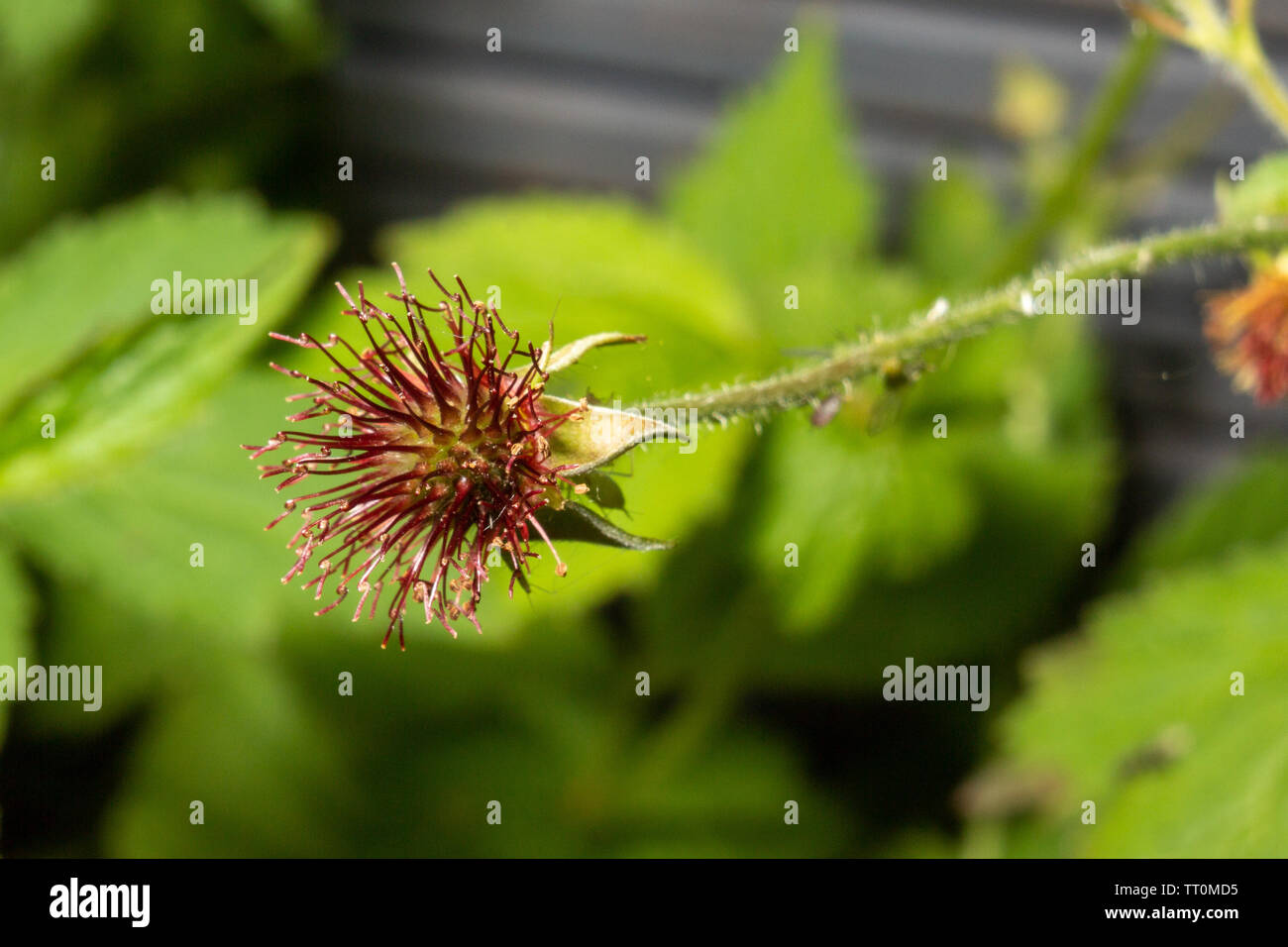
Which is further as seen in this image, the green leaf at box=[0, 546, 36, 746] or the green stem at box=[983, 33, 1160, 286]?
the green stem at box=[983, 33, 1160, 286]

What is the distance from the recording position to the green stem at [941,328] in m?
0.70

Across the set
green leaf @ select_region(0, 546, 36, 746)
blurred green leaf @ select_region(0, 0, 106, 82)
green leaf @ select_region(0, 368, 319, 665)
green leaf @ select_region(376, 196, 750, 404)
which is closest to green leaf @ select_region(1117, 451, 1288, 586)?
green leaf @ select_region(376, 196, 750, 404)

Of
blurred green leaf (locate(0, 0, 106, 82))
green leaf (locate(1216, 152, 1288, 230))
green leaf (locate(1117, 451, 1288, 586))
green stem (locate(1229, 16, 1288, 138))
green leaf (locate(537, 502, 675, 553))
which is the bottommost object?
green leaf (locate(537, 502, 675, 553))

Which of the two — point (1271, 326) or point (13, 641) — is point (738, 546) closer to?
point (1271, 326)

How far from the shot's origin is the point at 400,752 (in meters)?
2.31

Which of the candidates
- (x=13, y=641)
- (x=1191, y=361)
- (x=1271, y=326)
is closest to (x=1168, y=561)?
(x=1191, y=361)

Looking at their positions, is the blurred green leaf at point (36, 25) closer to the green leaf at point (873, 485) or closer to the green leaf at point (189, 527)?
the green leaf at point (189, 527)

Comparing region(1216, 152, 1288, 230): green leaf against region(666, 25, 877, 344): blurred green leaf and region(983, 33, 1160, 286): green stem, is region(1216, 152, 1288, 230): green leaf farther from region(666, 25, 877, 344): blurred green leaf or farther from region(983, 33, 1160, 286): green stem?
region(666, 25, 877, 344): blurred green leaf

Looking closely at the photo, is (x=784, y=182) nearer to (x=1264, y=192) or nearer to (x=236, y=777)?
(x=1264, y=192)

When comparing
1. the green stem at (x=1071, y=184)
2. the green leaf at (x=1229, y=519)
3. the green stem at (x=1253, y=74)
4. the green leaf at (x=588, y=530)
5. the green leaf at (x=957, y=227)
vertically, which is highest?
the green leaf at (x=957, y=227)

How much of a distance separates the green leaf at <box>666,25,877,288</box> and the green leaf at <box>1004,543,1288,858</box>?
86 centimetres

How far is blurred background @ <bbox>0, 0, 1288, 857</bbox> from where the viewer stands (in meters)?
1.58

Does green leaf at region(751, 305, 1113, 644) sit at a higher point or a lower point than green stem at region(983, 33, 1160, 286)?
lower

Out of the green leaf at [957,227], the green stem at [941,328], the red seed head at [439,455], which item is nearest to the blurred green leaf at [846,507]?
the green leaf at [957,227]
